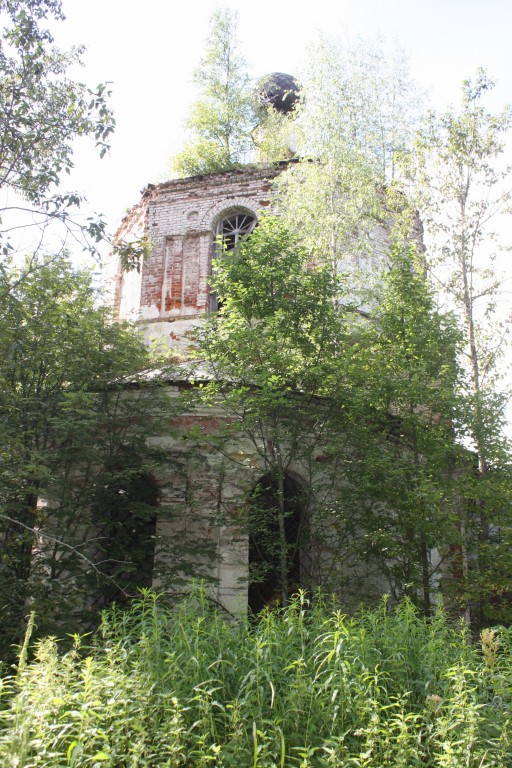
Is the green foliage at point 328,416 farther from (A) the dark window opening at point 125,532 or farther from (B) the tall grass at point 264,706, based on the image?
(B) the tall grass at point 264,706

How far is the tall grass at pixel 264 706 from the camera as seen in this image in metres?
3.68

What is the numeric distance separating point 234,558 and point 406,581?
93.5 inches

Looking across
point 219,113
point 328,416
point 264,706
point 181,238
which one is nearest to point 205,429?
point 328,416

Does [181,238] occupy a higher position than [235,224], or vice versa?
[235,224]

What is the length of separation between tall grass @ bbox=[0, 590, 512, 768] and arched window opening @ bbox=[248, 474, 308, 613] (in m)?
2.45

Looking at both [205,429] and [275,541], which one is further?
[205,429]

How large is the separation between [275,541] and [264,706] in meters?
4.01

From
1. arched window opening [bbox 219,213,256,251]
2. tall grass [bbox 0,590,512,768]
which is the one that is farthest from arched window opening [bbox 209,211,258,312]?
tall grass [bbox 0,590,512,768]

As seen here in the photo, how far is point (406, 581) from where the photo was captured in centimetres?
838

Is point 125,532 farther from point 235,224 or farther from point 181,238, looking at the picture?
point 235,224

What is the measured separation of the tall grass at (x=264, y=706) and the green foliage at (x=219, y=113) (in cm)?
1536

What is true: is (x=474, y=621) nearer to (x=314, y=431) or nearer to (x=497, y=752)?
(x=314, y=431)

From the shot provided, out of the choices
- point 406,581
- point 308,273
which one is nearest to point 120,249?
point 308,273

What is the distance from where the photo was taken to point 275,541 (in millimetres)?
8164
